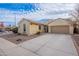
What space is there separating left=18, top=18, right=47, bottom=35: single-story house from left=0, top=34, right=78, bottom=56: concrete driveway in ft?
0.75

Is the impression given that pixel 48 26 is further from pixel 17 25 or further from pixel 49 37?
pixel 17 25

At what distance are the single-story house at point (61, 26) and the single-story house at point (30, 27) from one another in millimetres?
214

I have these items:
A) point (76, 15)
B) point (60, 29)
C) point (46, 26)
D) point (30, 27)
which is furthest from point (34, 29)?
point (76, 15)

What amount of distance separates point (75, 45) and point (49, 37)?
2.46ft

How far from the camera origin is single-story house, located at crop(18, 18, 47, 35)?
13.4 feet

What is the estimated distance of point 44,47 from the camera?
154 inches

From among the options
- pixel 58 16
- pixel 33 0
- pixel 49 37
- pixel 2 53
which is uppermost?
pixel 33 0

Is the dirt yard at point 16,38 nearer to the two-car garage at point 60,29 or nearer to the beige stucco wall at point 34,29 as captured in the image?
the beige stucco wall at point 34,29

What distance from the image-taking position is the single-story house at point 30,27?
4080mm

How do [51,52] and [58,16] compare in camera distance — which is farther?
[58,16]

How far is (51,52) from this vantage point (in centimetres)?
378

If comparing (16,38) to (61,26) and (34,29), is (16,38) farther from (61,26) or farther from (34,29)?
(61,26)

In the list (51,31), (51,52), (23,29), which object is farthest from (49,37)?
(23,29)

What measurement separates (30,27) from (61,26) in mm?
896
